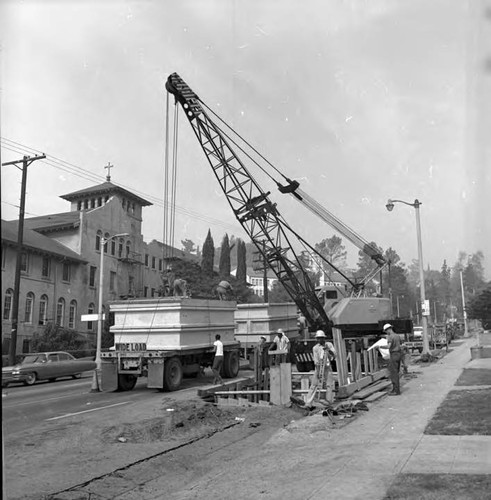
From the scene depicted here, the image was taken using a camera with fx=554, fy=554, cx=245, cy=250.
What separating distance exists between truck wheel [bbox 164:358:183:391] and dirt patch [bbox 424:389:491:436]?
25.9ft

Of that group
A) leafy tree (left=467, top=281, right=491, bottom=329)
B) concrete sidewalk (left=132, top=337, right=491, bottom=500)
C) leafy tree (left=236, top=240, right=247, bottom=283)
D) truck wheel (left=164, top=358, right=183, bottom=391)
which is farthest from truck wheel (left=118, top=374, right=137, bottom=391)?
leafy tree (left=236, top=240, right=247, bottom=283)

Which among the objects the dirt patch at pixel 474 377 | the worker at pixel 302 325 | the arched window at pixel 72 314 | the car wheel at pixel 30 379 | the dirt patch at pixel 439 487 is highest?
the arched window at pixel 72 314

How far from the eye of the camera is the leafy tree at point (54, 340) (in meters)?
38.6

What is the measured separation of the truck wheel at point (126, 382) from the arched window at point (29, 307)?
2681cm

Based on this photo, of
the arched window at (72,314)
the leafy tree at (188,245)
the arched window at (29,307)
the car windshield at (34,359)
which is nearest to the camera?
the car windshield at (34,359)

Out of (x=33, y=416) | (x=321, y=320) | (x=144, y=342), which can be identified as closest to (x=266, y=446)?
(x=33, y=416)

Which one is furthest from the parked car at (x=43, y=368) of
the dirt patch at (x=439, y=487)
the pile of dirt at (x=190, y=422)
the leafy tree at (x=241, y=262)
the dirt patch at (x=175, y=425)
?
the leafy tree at (x=241, y=262)

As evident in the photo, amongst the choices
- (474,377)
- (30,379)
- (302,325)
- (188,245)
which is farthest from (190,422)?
(188,245)

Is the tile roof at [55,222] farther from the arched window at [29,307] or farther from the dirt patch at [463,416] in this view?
the dirt patch at [463,416]

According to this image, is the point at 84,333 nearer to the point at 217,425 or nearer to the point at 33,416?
the point at 33,416

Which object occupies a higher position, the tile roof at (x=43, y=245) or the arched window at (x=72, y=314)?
the tile roof at (x=43, y=245)

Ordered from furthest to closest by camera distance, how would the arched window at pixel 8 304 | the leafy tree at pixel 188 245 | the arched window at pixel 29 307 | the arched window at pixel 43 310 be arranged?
the leafy tree at pixel 188 245 → the arched window at pixel 43 310 → the arched window at pixel 29 307 → the arched window at pixel 8 304

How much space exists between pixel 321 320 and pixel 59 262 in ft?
90.5

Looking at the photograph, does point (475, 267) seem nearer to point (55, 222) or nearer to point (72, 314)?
point (72, 314)
